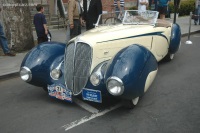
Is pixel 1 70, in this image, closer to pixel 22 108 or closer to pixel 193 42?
pixel 22 108

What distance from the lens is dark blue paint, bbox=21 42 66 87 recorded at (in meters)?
4.63

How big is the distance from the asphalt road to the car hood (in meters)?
1.06

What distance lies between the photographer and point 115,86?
12.5 feet

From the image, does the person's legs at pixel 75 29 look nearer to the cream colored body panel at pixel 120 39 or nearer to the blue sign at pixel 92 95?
the cream colored body panel at pixel 120 39

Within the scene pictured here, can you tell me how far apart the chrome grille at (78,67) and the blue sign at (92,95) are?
0.41ft

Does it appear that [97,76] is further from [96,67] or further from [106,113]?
[106,113]

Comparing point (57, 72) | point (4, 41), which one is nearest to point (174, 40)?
point (57, 72)

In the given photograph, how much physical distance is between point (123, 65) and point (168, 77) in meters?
2.42

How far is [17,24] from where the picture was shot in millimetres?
8375

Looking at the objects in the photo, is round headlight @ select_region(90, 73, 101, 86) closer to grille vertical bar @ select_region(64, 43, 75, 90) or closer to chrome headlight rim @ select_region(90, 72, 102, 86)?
chrome headlight rim @ select_region(90, 72, 102, 86)

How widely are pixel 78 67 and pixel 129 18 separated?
7.86 ft

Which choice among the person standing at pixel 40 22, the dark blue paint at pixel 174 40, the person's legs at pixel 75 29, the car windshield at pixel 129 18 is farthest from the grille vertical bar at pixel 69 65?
the person's legs at pixel 75 29

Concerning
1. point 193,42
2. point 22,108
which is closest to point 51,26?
point 193,42

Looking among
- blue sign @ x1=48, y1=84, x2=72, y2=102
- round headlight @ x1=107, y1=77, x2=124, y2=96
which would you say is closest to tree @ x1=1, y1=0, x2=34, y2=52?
blue sign @ x1=48, y1=84, x2=72, y2=102
